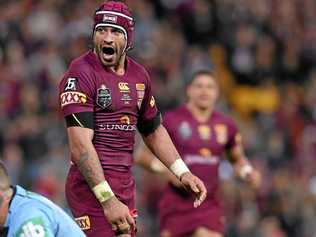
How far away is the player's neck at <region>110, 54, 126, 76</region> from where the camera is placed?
9.15 meters

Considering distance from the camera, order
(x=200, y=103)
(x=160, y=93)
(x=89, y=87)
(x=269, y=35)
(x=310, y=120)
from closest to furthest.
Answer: (x=89, y=87) < (x=200, y=103) < (x=160, y=93) < (x=310, y=120) < (x=269, y=35)

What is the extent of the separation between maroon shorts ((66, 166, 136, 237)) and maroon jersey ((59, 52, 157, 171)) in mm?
111

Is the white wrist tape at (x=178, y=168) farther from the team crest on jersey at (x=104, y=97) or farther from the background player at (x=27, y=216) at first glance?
the background player at (x=27, y=216)

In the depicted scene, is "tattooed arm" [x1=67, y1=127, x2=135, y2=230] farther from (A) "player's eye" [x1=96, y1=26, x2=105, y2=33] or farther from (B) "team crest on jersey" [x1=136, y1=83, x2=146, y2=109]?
(A) "player's eye" [x1=96, y1=26, x2=105, y2=33]

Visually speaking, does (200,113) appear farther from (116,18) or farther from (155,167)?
(116,18)

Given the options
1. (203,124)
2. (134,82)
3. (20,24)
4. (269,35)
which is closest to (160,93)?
(20,24)

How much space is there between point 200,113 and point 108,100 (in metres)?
3.69

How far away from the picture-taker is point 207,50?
68.0 feet

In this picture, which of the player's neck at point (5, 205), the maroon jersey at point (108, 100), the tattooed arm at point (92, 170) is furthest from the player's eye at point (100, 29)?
the player's neck at point (5, 205)

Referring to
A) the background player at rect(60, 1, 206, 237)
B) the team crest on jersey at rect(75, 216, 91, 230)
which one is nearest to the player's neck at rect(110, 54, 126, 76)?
the background player at rect(60, 1, 206, 237)

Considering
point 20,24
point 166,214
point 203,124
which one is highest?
point 20,24

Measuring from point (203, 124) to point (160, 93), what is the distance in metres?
5.61

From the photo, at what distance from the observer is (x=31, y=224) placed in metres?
7.57

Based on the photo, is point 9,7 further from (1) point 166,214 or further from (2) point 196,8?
(1) point 166,214
